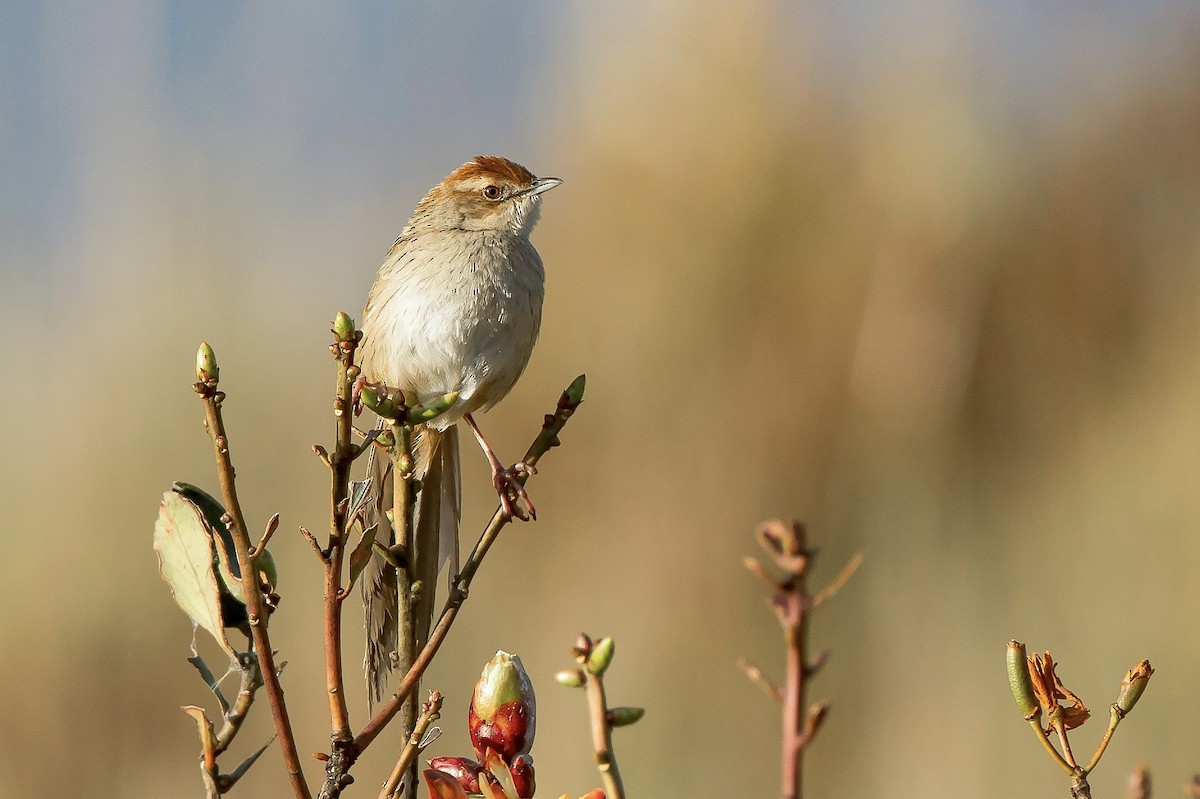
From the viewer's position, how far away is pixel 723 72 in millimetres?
6609

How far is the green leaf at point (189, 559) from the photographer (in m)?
1.04

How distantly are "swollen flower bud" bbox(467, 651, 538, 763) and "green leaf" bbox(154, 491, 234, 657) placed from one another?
0.23 meters

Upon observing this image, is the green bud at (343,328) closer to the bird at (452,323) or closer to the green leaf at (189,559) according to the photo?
the green leaf at (189,559)

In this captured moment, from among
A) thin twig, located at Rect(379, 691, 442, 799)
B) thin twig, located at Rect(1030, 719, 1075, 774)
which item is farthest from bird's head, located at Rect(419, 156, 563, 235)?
thin twig, located at Rect(1030, 719, 1075, 774)

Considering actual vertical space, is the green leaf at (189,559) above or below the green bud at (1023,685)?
above

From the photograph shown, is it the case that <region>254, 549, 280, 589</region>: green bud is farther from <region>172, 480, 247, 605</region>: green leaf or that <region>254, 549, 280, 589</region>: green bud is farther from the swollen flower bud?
the swollen flower bud

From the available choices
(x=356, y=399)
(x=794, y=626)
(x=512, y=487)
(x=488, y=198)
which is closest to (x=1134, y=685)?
(x=794, y=626)

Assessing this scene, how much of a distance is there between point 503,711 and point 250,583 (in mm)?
235

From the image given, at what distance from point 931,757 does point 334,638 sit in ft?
15.5

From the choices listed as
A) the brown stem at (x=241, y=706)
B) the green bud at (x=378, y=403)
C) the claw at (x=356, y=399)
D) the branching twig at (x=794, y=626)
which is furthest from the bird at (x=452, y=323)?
the branching twig at (x=794, y=626)

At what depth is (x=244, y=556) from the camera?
97cm

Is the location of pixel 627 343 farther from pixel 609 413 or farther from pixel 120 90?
pixel 120 90

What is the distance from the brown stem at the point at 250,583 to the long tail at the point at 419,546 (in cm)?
38

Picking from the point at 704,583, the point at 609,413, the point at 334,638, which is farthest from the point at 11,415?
the point at 334,638
